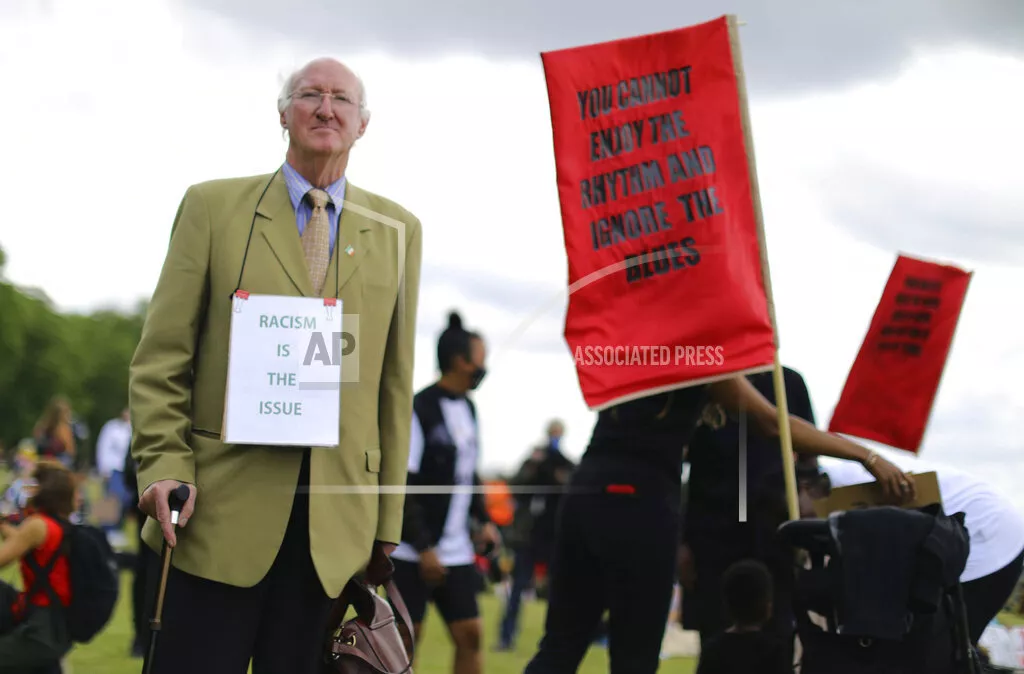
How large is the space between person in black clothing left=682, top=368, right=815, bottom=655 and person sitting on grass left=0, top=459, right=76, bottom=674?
9.38 feet

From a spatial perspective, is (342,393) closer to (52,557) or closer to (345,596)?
(345,596)

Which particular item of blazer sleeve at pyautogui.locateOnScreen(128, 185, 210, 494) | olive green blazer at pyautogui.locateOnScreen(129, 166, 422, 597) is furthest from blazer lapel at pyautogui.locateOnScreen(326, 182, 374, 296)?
blazer sleeve at pyautogui.locateOnScreen(128, 185, 210, 494)

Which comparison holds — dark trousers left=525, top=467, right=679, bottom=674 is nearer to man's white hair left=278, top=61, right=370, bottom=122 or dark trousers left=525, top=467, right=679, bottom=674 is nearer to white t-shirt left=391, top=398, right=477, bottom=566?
man's white hair left=278, top=61, right=370, bottom=122

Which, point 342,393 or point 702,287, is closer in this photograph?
point 342,393

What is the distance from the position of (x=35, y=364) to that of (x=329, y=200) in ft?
244

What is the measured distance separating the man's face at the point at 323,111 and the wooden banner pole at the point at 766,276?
1.65 meters

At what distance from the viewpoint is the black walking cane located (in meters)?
3.02

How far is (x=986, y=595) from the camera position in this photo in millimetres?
4863

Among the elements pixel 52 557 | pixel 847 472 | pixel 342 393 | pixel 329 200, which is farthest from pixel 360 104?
pixel 52 557

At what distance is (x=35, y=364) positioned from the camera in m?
73.1

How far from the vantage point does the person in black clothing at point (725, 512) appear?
6.12 meters

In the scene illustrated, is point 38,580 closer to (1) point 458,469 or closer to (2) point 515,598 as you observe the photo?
(1) point 458,469

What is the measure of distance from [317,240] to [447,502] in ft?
11.3
